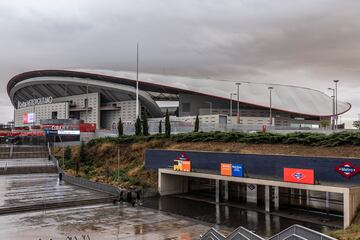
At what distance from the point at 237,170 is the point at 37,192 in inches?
624

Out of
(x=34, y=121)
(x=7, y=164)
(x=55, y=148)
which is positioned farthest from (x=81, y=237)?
(x=34, y=121)

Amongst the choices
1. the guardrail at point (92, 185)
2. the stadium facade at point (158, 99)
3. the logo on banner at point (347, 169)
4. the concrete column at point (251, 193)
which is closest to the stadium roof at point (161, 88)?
the stadium facade at point (158, 99)

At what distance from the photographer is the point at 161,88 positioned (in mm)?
83875

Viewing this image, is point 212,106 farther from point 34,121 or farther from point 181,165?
point 181,165

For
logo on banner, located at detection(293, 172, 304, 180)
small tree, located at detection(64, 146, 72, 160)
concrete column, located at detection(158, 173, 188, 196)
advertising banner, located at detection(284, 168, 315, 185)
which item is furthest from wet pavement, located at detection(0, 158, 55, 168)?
logo on banner, located at detection(293, 172, 304, 180)

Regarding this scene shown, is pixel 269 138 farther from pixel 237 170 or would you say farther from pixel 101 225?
pixel 101 225

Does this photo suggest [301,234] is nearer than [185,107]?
Yes

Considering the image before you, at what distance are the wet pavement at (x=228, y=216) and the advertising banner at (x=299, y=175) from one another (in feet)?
7.21

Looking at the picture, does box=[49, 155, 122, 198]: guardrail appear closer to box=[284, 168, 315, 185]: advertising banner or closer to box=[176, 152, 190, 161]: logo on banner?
box=[176, 152, 190, 161]: logo on banner

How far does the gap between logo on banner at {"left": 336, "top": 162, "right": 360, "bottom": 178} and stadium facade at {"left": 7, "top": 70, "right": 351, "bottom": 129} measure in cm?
5182

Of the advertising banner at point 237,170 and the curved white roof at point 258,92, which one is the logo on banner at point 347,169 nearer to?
the advertising banner at point 237,170

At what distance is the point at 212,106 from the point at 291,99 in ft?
69.0

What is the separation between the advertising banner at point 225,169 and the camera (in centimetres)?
2548

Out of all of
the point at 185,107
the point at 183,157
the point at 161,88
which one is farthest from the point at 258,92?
the point at 183,157
